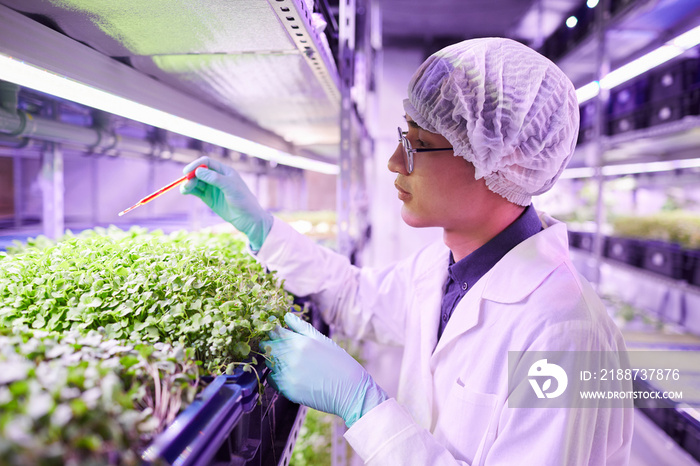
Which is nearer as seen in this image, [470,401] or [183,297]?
[183,297]

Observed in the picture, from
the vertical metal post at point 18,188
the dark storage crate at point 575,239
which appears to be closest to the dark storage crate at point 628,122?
the dark storage crate at point 575,239

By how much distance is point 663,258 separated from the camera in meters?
2.80

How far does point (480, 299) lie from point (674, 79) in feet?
8.77

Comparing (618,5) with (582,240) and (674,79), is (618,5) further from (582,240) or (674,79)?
(582,240)

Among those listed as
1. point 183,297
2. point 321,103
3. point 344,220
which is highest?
point 321,103

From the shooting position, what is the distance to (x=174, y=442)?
0.44m

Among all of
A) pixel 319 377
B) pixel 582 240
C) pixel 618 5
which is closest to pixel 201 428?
pixel 319 377

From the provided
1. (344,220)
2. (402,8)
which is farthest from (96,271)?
(402,8)

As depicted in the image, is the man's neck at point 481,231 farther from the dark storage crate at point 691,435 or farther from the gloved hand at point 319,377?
the dark storage crate at point 691,435

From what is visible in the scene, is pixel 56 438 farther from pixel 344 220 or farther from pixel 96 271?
pixel 344 220

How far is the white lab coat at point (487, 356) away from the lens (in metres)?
0.81

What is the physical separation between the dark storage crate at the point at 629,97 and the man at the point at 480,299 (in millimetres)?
2599

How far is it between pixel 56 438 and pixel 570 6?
14.8 ft

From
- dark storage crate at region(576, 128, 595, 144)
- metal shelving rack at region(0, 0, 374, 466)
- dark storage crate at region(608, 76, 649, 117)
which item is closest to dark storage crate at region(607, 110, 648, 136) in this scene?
dark storage crate at region(608, 76, 649, 117)
